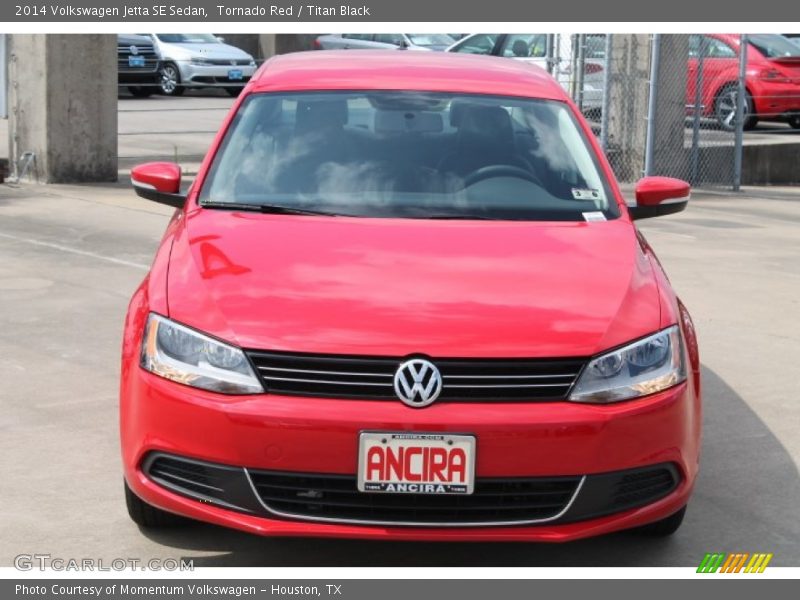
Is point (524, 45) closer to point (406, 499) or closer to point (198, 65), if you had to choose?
point (198, 65)

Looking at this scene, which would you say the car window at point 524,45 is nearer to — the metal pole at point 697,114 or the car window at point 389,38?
the metal pole at point 697,114

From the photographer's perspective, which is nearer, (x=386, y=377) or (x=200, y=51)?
(x=386, y=377)

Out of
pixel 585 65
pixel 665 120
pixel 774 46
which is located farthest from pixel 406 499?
pixel 774 46

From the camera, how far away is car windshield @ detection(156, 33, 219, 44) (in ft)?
93.4

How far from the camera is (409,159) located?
5852mm

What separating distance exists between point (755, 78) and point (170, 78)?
37.4ft

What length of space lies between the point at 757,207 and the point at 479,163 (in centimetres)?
1040

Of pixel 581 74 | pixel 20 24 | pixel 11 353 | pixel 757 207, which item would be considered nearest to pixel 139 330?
pixel 11 353

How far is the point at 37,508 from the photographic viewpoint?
17.4ft

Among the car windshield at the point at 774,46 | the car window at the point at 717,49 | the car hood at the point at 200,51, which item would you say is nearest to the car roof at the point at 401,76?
the car window at the point at 717,49

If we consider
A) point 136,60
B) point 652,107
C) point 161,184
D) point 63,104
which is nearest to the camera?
point 161,184

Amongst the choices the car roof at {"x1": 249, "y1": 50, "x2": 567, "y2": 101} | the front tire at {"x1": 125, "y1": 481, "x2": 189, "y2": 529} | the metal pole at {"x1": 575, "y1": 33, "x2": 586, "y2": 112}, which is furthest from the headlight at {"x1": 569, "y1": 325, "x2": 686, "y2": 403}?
the metal pole at {"x1": 575, "y1": 33, "x2": 586, "y2": 112}

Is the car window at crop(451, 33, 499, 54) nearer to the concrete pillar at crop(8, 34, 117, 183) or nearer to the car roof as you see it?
the concrete pillar at crop(8, 34, 117, 183)
